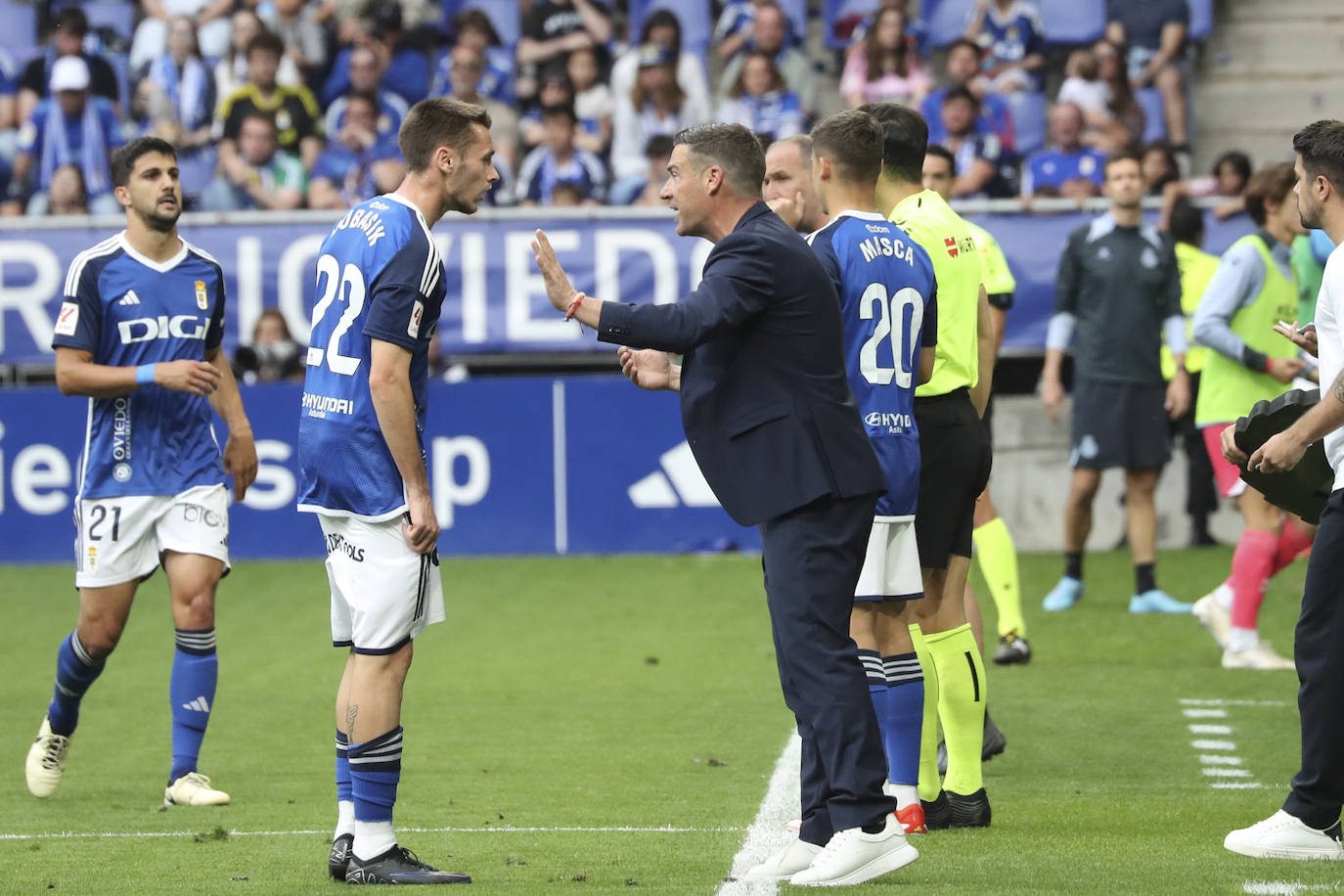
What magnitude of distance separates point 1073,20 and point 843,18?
214cm

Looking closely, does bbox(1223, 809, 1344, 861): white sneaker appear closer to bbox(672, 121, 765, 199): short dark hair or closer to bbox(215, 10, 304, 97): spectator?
bbox(672, 121, 765, 199): short dark hair

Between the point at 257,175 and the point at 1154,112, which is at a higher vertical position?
the point at 1154,112

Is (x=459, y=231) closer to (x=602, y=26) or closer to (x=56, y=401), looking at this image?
(x=56, y=401)

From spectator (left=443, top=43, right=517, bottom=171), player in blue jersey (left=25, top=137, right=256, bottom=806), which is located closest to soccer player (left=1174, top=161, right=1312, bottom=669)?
player in blue jersey (left=25, top=137, right=256, bottom=806)

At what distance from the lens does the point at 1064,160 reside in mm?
15430

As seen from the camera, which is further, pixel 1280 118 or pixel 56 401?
pixel 1280 118

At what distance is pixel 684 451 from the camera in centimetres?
1348

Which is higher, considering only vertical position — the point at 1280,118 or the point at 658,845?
the point at 1280,118

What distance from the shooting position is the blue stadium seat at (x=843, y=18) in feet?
56.9

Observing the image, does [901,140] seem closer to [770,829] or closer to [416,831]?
[770,829]

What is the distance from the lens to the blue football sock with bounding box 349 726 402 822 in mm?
4957

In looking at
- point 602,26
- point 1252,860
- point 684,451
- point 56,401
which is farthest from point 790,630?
point 602,26

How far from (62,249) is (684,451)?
4.98 m

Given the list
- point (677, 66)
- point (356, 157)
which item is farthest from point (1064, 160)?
point (356, 157)
